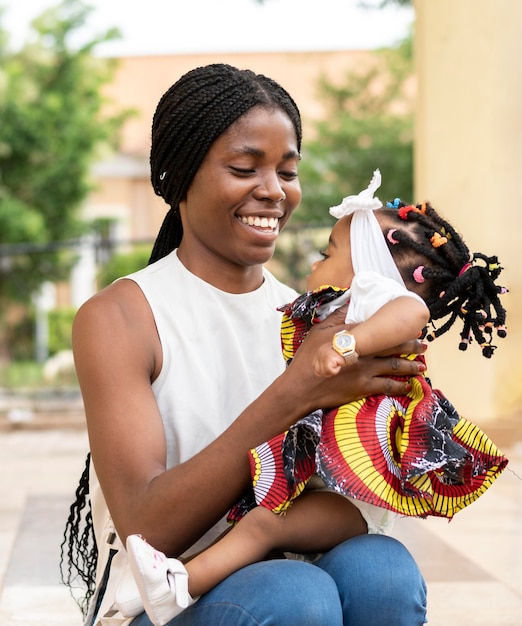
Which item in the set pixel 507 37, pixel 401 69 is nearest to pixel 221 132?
pixel 507 37

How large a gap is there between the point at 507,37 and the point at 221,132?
5493 millimetres

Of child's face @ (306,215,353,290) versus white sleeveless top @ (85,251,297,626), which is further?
child's face @ (306,215,353,290)

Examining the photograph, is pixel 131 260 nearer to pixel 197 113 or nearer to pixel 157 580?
pixel 197 113

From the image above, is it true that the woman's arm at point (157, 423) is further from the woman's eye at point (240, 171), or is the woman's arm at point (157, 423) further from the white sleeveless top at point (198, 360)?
the woman's eye at point (240, 171)

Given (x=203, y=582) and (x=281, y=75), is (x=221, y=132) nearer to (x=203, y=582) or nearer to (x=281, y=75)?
(x=203, y=582)

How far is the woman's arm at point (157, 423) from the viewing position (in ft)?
6.57

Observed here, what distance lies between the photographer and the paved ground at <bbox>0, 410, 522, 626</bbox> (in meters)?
3.53

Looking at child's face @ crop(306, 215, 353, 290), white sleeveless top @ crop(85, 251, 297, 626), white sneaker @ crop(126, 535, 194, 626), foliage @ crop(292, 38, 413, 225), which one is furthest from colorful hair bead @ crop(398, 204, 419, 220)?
foliage @ crop(292, 38, 413, 225)

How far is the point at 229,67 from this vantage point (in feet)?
7.68

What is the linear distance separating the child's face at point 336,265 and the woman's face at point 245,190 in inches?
5.6

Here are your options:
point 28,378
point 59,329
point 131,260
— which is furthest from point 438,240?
point 131,260

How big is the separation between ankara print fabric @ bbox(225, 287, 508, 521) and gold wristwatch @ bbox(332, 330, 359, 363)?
150 millimetres

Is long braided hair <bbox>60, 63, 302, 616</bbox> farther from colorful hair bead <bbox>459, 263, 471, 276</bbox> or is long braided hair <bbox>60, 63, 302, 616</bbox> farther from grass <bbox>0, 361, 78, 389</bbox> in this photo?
grass <bbox>0, 361, 78, 389</bbox>

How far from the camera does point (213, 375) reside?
2260 mm
